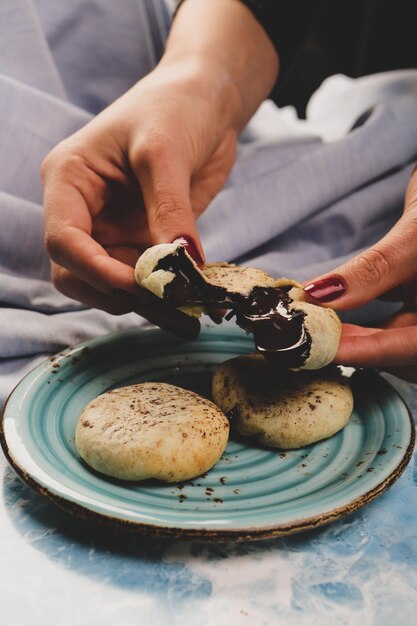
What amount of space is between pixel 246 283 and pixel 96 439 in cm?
37

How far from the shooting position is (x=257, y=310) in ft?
3.50

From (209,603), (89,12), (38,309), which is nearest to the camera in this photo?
(209,603)

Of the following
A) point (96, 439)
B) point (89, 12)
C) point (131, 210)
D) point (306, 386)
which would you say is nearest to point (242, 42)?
point (89, 12)

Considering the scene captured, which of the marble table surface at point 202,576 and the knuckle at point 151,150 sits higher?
the knuckle at point 151,150

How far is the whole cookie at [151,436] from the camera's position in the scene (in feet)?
3.16

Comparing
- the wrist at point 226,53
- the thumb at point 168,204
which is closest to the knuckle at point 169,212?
the thumb at point 168,204

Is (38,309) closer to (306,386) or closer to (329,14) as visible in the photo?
(306,386)

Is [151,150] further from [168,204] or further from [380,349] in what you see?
[380,349]

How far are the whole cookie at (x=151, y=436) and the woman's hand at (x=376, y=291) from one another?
11.9 inches

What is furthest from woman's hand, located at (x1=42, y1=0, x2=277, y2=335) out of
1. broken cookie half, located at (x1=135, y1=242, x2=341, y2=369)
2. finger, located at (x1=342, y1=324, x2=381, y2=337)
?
finger, located at (x1=342, y1=324, x2=381, y2=337)

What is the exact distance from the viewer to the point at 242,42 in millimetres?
1922

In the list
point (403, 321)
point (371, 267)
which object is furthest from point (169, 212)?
point (403, 321)

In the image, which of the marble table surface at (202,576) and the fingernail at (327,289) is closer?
the marble table surface at (202,576)

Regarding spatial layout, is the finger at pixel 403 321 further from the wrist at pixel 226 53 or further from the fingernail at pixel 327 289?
the wrist at pixel 226 53
